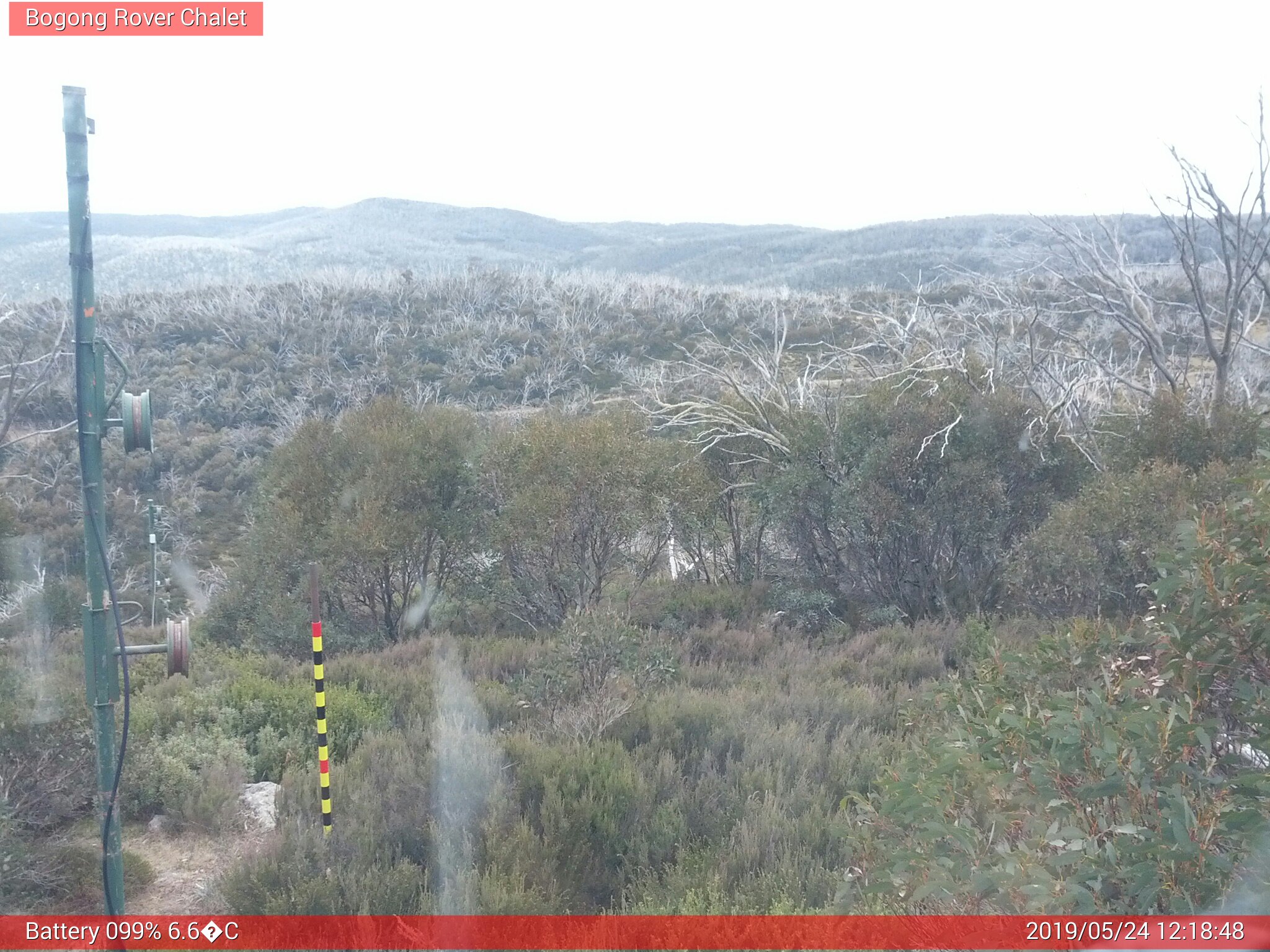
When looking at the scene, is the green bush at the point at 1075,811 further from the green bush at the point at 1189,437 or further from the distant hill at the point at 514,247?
the distant hill at the point at 514,247

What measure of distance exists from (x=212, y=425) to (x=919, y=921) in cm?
2827

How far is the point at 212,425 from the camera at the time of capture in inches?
1080

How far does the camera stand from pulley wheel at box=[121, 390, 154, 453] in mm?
3383

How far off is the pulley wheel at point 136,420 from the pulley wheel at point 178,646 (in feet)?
2.35

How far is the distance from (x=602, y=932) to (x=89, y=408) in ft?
9.18

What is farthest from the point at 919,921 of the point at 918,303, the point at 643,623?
the point at 918,303

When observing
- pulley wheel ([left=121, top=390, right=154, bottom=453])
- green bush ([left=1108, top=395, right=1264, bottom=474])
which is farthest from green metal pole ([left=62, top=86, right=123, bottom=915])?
green bush ([left=1108, top=395, right=1264, bottom=474])

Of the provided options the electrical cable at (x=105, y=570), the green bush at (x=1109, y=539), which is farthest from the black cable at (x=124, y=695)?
the green bush at (x=1109, y=539)

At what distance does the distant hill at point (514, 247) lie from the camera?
136 ft

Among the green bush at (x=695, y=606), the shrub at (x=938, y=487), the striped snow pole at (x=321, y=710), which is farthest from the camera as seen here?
the green bush at (x=695, y=606)

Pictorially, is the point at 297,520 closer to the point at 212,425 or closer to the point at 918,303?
the point at 918,303

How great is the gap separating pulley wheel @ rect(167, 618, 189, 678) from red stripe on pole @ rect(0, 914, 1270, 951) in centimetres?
101

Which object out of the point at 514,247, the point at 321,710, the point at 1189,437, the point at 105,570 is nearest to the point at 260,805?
the point at 321,710

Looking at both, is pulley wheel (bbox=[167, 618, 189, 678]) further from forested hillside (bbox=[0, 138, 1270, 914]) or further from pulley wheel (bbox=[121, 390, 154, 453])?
forested hillside (bbox=[0, 138, 1270, 914])
